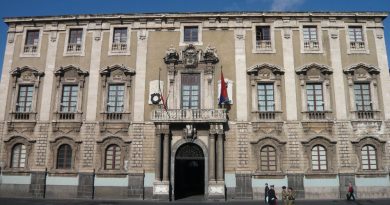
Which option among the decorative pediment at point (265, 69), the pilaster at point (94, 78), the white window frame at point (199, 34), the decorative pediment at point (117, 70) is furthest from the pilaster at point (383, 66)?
the pilaster at point (94, 78)

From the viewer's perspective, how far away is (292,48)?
25.4 meters

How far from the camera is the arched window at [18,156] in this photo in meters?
24.8

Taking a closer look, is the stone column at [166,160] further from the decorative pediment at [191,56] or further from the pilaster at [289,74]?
the pilaster at [289,74]

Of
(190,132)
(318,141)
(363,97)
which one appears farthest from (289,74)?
(190,132)

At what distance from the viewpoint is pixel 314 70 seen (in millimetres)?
24984

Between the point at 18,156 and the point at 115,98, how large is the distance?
8.39 m

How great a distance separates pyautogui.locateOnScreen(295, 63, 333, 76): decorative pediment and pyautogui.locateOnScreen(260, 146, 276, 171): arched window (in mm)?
6156

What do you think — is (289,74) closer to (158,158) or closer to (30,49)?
(158,158)

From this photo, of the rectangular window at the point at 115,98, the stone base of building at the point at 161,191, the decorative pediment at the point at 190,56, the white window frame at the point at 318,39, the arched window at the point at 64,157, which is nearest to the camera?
the stone base of building at the point at 161,191

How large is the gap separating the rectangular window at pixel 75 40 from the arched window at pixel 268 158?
16.2 metres

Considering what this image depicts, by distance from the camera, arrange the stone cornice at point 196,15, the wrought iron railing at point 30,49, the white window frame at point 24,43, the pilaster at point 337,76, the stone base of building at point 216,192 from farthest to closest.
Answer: the wrought iron railing at point 30,49, the white window frame at point 24,43, the stone cornice at point 196,15, the pilaster at point 337,76, the stone base of building at point 216,192

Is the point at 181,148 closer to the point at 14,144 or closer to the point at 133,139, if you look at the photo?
the point at 133,139

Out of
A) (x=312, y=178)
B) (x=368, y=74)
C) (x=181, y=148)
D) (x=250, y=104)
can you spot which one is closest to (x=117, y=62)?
(x=181, y=148)

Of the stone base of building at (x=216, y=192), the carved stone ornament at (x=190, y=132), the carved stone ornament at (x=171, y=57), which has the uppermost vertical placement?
the carved stone ornament at (x=171, y=57)
